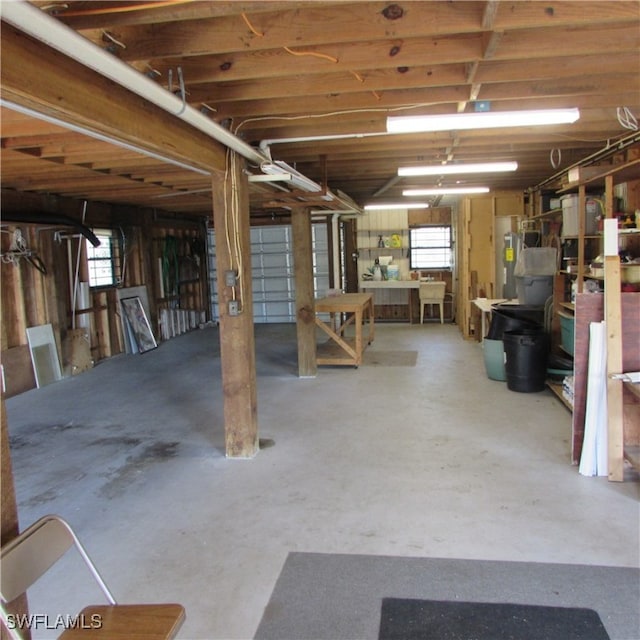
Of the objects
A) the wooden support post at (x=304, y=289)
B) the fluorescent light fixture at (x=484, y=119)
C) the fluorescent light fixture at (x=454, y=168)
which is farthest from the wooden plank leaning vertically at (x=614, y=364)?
the wooden support post at (x=304, y=289)

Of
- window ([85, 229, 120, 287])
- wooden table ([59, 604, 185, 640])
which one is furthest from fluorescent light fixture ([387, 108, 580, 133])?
window ([85, 229, 120, 287])

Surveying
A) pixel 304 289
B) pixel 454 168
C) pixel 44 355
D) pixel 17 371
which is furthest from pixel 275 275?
pixel 454 168

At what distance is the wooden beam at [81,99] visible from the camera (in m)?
1.76

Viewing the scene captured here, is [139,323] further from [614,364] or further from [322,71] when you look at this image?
[614,364]

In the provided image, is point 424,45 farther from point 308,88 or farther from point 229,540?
point 229,540

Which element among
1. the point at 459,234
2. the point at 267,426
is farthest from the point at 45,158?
the point at 459,234

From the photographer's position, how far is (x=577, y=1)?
2076 millimetres

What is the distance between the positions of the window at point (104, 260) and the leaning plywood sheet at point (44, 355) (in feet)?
4.30

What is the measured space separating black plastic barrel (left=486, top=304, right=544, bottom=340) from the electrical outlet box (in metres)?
→ 3.39

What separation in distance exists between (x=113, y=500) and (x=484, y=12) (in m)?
3.34

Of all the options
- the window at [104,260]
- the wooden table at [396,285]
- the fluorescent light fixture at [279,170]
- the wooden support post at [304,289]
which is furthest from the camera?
the wooden table at [396,285]

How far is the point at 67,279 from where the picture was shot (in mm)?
7348

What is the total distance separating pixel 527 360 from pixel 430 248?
5.91m

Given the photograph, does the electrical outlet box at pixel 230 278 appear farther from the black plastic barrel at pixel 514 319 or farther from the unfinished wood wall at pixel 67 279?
the unfinished wood wall at pixel 67 279
